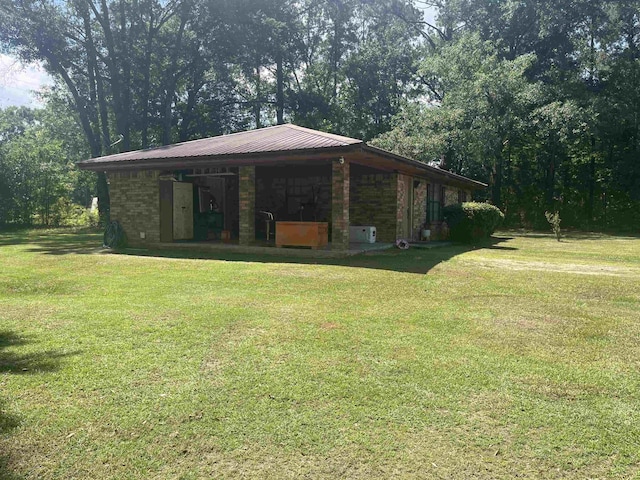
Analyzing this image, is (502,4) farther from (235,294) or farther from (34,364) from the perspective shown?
(34,364)

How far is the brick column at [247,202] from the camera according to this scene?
37.6ft

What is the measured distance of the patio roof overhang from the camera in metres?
9.73

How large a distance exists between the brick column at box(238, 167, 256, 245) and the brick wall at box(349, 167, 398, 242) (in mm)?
3249

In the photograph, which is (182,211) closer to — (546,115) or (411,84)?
(546,115)

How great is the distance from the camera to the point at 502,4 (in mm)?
28359

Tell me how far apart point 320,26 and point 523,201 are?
21174mm

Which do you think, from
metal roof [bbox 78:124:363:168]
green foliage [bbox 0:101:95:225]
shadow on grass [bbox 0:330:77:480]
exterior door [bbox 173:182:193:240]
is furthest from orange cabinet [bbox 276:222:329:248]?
green foliage [bbox 0:101:95:225]

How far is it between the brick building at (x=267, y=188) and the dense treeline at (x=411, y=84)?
10010mm

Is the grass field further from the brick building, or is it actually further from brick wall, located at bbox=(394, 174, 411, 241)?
brick wall, located at bbox=(394, 174, 411, 241)

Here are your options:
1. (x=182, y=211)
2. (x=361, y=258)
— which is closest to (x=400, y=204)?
(x=361, y=258)

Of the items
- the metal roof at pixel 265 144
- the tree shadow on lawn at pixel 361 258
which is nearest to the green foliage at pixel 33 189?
the metal roof at pixel 265 144

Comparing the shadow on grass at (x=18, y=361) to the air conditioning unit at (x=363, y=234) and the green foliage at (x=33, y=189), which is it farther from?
the green foliage at (x=33, y=189)

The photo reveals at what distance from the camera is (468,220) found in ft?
48.7

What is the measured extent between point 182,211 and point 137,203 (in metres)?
1.27
